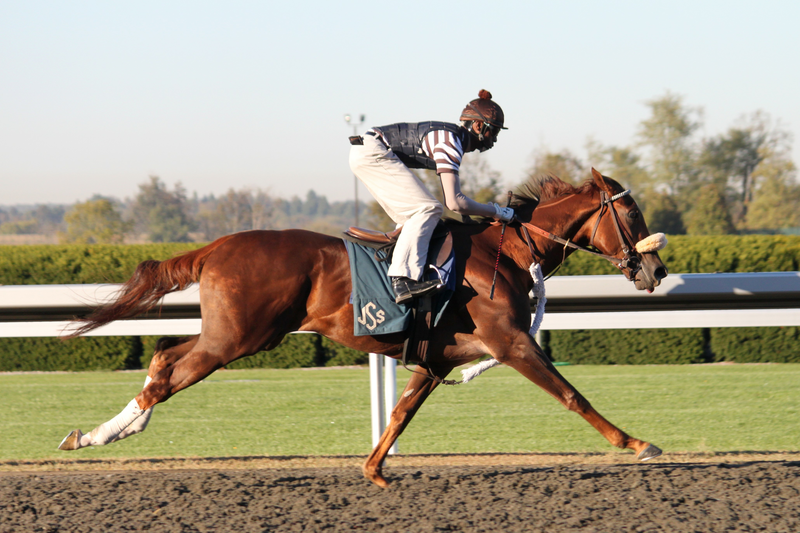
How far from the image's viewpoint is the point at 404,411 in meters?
4.24

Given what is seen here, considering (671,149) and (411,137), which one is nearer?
(411,137)

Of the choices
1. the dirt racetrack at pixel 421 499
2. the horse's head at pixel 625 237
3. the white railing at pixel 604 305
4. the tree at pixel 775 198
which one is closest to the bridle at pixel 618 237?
the horse's head at pixel 625 237

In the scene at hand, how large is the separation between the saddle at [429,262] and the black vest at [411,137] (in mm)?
381

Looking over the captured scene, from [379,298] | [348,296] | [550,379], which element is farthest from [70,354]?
[550,379]

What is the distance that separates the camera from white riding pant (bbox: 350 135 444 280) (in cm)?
386

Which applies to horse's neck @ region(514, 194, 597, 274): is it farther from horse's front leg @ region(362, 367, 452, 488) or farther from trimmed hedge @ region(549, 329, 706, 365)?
trimmed hedge @ region(549, 329, 706, 365)

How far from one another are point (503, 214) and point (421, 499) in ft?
4.88

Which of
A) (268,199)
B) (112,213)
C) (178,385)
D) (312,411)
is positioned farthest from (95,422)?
(268,199)

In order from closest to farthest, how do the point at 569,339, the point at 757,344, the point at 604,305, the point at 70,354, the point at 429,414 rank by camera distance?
1. the point at 604,305
2. the point at 429,414
3. the point at 757,344
4. the point at 569,339
5. the point at 70,354

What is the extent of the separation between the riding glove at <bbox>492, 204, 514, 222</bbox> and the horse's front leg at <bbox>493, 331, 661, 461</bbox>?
636 millimetres

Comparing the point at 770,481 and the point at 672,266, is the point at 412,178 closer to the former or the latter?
the point at 770,481

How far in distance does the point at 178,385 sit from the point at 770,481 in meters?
2.89

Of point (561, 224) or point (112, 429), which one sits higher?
point (561, 224)

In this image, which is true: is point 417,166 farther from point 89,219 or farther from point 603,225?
point 89,219
